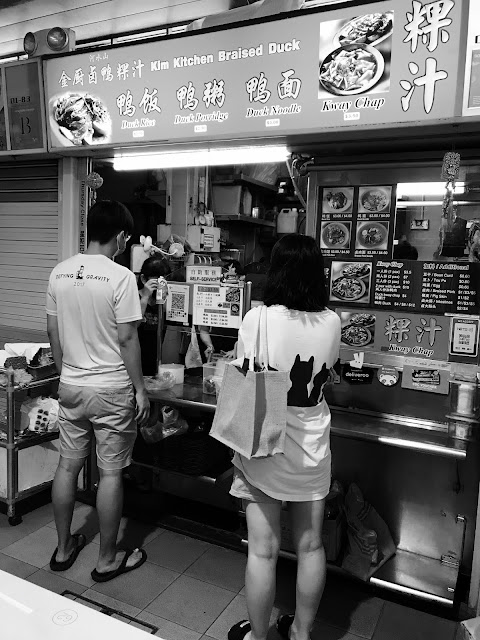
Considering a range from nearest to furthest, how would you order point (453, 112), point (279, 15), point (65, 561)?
point (453, 112), point (279, 15), point (65, 561)

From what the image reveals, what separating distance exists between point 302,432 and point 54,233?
9.30 feet

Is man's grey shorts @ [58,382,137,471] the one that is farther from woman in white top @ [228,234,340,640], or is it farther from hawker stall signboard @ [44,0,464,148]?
hawker stall signboard @ [44,0,464,148]

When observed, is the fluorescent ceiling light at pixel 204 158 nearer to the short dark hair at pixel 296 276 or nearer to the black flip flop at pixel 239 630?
the short dark hair at pixel 296 276

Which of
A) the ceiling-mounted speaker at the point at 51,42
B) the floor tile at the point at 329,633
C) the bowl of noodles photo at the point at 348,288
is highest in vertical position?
the ceiling-mounted speaker at the point at 51,42

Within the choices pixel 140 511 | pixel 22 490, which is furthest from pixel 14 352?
pixel 140 511

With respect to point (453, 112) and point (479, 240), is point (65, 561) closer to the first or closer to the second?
point (479, 240)

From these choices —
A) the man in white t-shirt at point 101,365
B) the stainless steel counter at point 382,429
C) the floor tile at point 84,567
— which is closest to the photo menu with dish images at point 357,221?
the stainless steel counter at point 382,429

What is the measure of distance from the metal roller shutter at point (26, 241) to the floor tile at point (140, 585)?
210 cm

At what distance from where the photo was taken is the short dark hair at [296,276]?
2098 millimetres

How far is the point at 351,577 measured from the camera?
284 centimetres

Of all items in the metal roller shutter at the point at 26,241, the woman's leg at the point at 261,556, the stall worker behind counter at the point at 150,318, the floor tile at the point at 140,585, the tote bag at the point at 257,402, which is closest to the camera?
the tote bag at the point at 257,402

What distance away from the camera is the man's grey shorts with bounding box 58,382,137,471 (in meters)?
2.79

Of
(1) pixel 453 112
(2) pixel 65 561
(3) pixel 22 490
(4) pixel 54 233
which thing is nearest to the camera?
(1) pixel 453 112

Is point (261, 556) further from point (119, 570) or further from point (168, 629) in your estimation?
point (119, 570)
